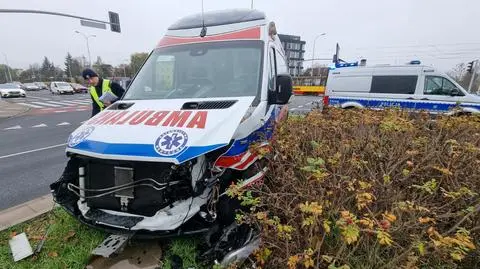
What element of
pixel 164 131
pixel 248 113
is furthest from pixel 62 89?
pixel 248 113

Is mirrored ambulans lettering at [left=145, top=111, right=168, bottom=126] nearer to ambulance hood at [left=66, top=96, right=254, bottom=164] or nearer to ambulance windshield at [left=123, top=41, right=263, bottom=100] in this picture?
ambulance hood at [left=66, top=96, right=254, bottom=164]

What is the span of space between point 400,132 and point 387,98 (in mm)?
8506

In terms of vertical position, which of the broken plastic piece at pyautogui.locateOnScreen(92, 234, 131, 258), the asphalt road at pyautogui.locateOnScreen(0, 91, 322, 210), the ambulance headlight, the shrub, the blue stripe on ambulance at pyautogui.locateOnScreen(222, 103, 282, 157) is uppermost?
the ambulance headlight

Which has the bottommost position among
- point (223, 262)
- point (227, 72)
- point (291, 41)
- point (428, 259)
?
point (223, 262)

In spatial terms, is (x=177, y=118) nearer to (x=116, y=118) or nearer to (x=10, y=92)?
(x=116, y=118)

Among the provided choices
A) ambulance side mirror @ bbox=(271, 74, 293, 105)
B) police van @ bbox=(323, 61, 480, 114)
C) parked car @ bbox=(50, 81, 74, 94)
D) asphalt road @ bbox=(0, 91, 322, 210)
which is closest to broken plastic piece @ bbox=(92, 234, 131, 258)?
ambulance side mirror @ bbox=(271, 74, 293, 105)

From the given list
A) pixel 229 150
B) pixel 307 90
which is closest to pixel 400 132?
pixel 229 150

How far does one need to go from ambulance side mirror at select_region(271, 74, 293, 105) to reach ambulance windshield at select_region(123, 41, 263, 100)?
29cm

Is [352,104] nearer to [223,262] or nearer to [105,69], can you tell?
[223,262]

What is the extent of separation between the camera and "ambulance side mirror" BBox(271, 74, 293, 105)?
10.9 ft

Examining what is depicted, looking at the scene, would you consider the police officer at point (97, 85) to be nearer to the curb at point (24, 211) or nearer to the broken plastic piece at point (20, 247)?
the curb at point (24, 211)

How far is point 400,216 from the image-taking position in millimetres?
1833

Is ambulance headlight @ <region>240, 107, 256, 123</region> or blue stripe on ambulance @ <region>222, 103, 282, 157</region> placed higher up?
ambulance headlight @ <region>240, 107, 256, 123</region>

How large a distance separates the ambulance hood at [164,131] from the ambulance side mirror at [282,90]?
558mm
